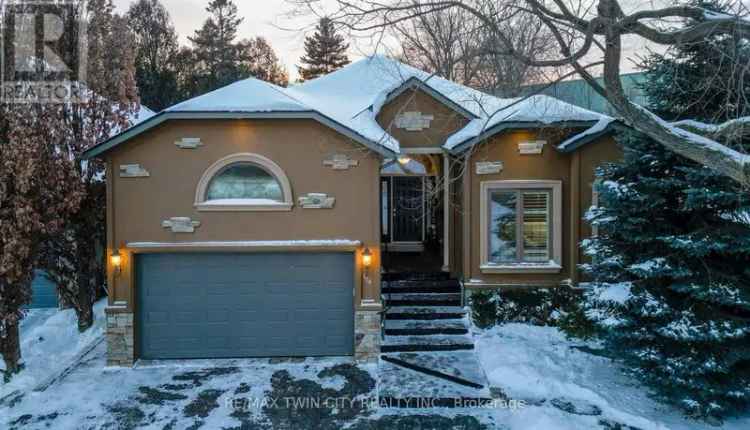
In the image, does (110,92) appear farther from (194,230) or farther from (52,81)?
(194,230)

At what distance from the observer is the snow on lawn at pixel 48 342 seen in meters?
7.25

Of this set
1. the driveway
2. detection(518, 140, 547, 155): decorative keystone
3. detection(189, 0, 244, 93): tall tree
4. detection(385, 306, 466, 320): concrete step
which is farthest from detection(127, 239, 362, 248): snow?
detection(189, 0, 244, 93): tall tree

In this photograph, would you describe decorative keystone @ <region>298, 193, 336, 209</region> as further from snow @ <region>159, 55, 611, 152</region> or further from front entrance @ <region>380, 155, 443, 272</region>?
front entrance @ <region>380, 155, 443, 272</region>

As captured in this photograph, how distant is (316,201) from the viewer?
24.6 feet

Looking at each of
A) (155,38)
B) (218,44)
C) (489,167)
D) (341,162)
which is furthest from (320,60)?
(341,162)

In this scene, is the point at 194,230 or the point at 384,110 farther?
the point at 384,110

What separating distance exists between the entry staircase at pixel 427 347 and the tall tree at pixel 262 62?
69.0ft

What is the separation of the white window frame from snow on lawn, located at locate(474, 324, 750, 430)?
3.70 ft

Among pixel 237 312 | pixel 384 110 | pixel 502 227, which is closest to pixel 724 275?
pixel 502 227

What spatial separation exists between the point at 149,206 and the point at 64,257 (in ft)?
9.42

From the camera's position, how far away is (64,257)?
873 centimetres

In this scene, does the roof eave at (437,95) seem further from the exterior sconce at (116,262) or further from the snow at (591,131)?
the exterior sconce at (116,262)

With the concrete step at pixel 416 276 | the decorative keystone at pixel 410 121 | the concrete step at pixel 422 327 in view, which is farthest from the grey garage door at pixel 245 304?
the decorative keystone at pixel 410 121

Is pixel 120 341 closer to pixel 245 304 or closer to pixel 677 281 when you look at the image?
pixel 245 304
